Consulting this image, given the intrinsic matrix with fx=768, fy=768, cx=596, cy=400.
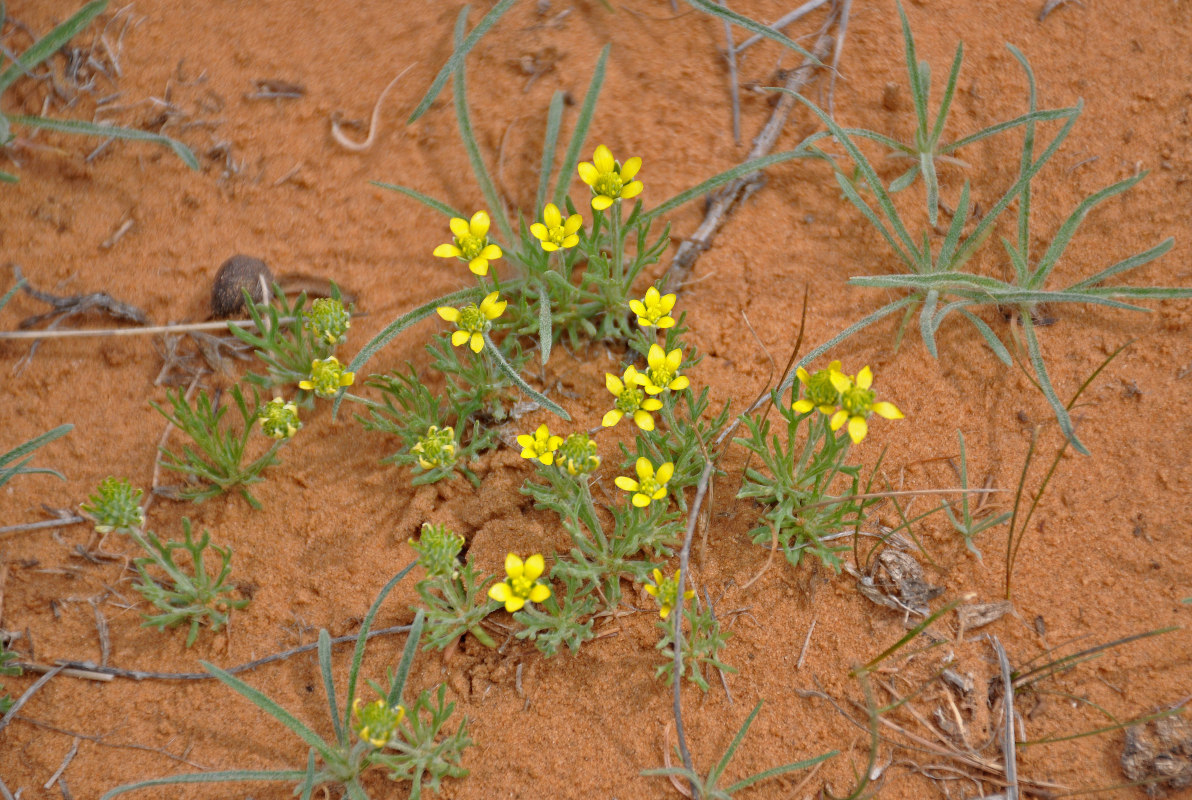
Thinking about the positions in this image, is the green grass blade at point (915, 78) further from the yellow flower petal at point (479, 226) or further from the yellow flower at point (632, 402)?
the yellow flower petal at point (479, 226)

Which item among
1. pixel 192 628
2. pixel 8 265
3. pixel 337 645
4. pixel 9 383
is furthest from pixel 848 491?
pixel 8 265

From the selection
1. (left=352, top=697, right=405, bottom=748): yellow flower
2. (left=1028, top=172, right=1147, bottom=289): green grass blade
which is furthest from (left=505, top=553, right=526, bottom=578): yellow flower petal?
(left=1028, top=172, right=1147, bottom=289): green grass blade

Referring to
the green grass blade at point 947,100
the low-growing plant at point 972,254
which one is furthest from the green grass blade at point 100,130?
the green grass blade at point 947,100

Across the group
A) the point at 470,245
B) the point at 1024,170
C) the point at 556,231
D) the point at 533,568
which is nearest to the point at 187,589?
the point at 533,568

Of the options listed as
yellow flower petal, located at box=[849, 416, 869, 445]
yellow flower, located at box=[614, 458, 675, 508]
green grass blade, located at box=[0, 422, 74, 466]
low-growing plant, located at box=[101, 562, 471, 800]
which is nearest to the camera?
yellow flower petal, located at box=[849, 416, 869, 445]

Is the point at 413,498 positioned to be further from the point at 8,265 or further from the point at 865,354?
the point at 8,265

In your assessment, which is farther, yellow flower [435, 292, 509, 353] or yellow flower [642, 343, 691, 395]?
yellow flower [435, 292, 509, 353]

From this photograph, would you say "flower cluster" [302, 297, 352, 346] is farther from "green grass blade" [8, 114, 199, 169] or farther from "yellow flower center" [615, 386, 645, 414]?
"yellow flower center" [615, 386, 645, 414]
